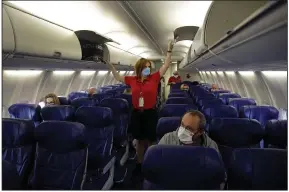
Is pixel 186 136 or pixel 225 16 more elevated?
pixel 225 16

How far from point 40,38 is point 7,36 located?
0.85 m

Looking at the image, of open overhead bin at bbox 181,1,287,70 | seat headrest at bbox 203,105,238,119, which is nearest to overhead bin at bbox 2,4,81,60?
open overhead bin at bbox 181,1,287,70

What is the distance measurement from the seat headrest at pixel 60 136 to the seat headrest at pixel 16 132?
9 centimetres

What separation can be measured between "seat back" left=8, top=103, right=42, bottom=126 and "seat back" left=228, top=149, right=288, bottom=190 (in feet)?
11.6

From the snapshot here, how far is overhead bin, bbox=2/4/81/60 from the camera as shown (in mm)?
2873

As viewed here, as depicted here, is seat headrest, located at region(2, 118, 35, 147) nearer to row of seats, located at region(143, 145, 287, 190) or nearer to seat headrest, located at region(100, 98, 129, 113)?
row of seats, located at region(143, 145, 287, 190)

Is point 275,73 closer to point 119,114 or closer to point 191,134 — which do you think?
point 119,114

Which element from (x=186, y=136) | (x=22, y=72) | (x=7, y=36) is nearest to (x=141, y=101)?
(x=186, y=136)

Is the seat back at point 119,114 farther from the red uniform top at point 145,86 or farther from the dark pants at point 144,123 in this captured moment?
the red uniform top at point 145,86

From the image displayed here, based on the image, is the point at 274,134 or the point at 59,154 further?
the point at 274,134

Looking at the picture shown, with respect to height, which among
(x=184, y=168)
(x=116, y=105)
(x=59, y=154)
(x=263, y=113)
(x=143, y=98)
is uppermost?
(x=143, y=98)

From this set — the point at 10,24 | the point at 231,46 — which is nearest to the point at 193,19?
the point at 231,46

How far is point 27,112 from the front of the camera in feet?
15.3

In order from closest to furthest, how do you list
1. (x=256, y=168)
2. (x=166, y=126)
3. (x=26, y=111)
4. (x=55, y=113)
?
(x=256, y=168) < (x=166, y=126) < (x=55, y=113) < (x=26, y=111)
